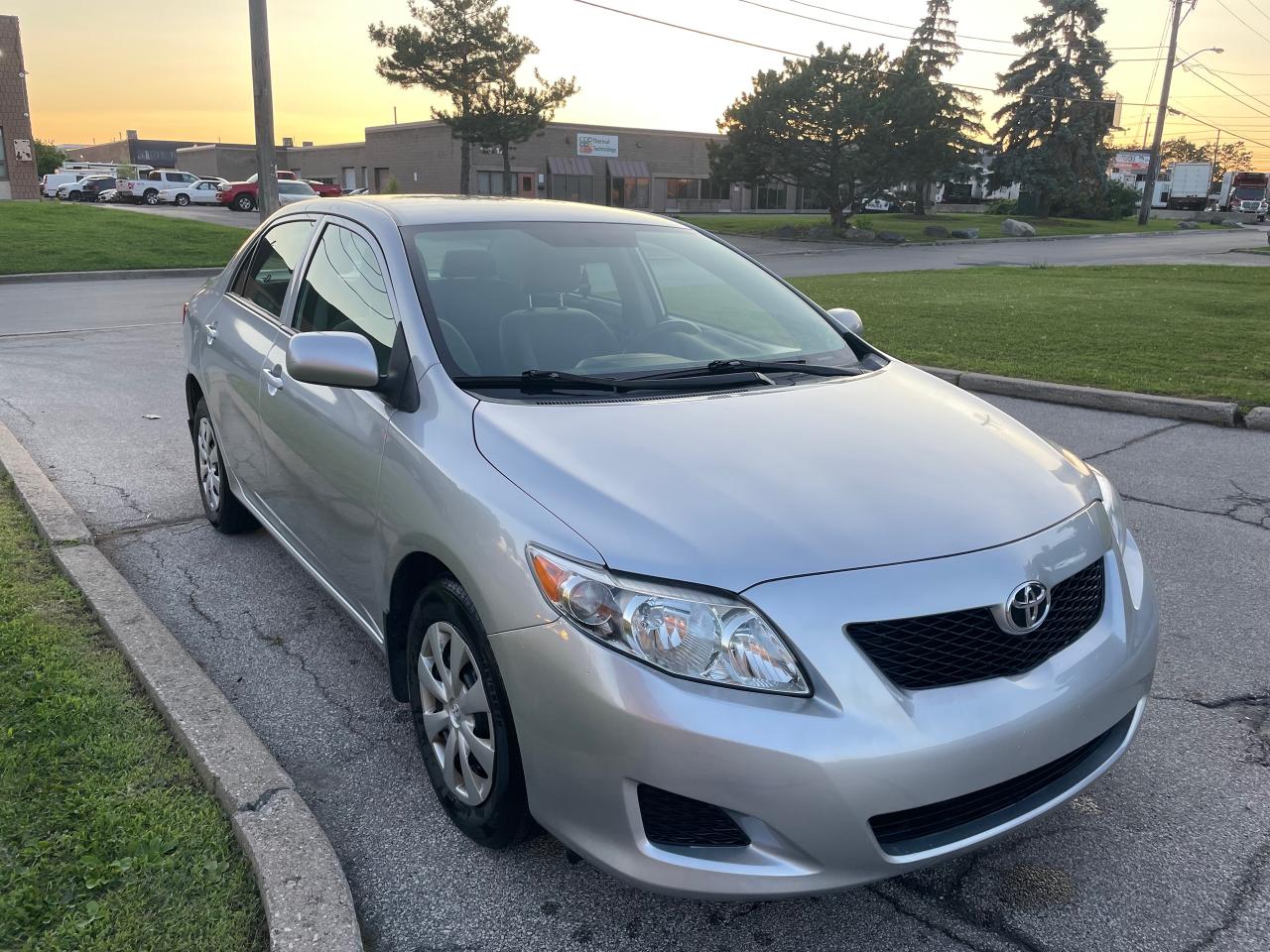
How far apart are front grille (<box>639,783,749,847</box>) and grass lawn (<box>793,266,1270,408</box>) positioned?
22.5ft

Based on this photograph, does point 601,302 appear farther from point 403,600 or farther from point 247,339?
point 247,339

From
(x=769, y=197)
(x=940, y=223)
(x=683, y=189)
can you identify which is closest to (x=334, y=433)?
(x=940, y=223)

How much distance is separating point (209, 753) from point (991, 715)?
217 centimetres

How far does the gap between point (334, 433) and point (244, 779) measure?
3.66ft

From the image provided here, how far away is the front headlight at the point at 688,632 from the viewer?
6.75ft

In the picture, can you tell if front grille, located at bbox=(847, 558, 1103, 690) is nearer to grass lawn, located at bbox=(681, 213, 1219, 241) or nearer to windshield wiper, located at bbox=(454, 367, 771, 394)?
windshield wiper, located at bbox=(454, 367, 771, 394)

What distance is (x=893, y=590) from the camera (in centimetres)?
212

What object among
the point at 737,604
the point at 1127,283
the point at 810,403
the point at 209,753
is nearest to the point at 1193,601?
the point at 810,403

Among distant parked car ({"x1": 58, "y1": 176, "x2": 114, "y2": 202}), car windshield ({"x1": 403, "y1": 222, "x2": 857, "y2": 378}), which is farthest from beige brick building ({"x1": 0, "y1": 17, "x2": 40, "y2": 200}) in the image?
car windshield ({"x1": 403, "y1": 222, "x2": 857, "y2": 378})

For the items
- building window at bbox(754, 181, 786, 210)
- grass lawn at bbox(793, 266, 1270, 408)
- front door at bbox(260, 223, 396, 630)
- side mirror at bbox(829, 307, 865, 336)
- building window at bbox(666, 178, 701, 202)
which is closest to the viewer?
front door at bbox(260, 223, 396, 630)

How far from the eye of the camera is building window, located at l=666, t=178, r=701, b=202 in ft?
212

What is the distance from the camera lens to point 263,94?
17484mm

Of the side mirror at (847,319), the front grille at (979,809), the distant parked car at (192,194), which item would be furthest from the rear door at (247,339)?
the distant parked car at (192,194)

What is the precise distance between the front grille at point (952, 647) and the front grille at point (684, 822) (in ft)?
1.54
